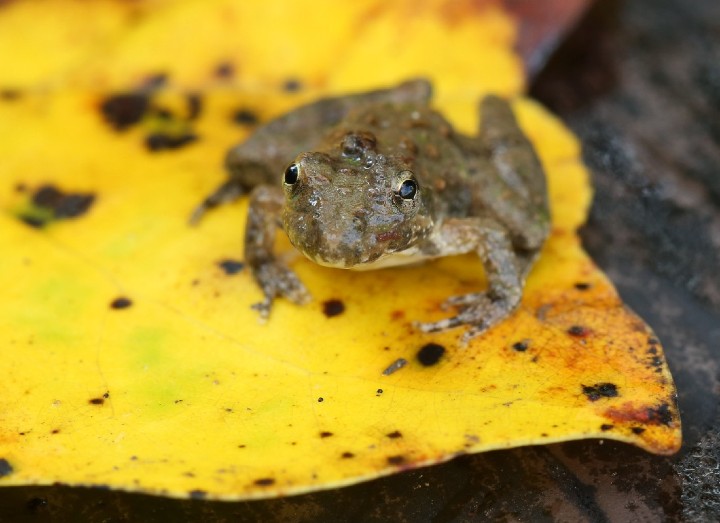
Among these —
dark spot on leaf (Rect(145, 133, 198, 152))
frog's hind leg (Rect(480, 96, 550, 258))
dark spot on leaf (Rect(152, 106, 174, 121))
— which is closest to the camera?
frog's hind leg (Rect(480, 96, 550, 258))

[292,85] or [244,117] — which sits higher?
[292,85]

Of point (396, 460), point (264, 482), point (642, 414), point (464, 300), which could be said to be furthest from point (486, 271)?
point (264, 482)

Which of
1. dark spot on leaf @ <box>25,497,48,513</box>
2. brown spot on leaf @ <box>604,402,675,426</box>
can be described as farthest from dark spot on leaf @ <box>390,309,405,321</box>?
dark spot on leaf @ <box>25,497,48,513</box>

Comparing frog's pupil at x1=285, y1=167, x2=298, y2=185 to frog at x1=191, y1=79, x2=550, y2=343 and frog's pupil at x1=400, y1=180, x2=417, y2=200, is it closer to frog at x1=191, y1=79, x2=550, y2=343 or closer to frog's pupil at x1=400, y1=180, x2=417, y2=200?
frog at x1=191, y1=79, x2=550, y2=343

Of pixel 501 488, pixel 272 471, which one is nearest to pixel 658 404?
pixel 501 488

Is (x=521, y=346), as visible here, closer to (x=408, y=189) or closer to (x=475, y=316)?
(x=475, y=316)

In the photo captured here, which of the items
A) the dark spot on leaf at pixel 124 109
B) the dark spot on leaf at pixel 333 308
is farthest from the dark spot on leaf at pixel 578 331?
the dark spot on leaf at pixel 124 109
